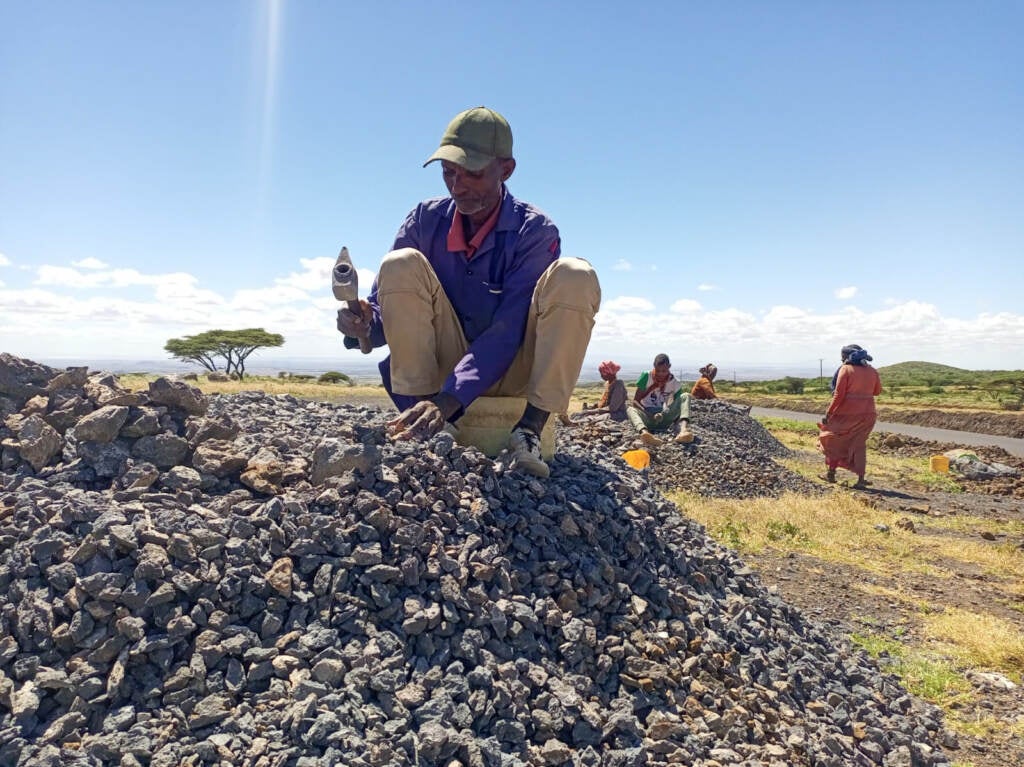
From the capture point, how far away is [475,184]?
10.8 ft

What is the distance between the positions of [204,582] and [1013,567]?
23.4 ft

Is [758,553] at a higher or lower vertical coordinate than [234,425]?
lower

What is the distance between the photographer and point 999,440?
19.8 meters

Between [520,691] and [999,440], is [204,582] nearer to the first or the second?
[520,691]

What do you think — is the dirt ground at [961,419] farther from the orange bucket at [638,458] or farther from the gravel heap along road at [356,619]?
the gravel heap along road at [356,619]

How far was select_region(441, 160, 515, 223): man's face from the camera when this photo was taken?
10.7ft

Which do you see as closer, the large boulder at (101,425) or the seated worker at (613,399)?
the large boulder at (101,425)

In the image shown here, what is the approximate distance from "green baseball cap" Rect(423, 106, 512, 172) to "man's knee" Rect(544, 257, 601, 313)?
63 cm

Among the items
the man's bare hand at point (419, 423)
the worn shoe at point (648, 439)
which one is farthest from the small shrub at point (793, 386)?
the man's bare hand at point (419, 423)

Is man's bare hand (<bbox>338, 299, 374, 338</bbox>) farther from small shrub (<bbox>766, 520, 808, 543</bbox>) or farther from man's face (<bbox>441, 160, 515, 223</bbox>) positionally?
small shrub (<bbox>766, 520, 808, 543</bbox>)

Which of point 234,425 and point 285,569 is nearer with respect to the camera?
point 285,569

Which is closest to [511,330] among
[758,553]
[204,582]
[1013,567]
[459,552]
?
[459,552]

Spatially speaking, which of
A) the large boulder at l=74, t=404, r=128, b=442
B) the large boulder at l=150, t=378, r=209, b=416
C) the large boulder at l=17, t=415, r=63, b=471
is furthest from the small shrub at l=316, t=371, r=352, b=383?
the large boulder at l=74, t=404, r=128, b=442

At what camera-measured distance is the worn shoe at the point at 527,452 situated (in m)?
3.15
